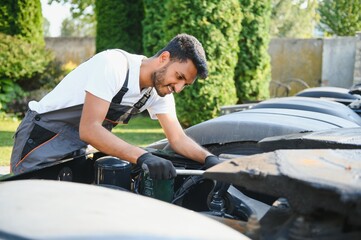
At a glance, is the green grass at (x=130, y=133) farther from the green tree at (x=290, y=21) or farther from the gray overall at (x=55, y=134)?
the green tree at (x=290, y=21)

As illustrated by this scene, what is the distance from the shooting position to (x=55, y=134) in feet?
8.44

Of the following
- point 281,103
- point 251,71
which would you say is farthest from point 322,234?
point 251,71

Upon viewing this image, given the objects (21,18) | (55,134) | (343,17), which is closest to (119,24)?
(21,18)

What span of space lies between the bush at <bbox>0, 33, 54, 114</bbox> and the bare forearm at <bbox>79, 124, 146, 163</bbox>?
8434 millimetres

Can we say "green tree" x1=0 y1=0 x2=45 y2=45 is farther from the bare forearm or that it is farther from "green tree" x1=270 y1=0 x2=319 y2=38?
"green tree" x1=270 y1=0 x2=319 y2=38

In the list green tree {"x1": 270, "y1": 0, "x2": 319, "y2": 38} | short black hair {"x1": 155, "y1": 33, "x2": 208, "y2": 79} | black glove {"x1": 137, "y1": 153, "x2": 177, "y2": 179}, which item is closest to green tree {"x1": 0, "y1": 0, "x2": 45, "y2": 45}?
short black hair {"x1": 155, "y1": 33, "x2": 208, "y2": 79}

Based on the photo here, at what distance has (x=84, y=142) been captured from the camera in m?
2.53

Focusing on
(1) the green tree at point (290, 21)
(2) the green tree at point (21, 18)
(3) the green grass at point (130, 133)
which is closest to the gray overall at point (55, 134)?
(3) the green grass at point (130, 133)

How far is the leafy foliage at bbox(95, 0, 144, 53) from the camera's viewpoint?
11.6 m

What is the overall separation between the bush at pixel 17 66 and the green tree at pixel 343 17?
1503 cm

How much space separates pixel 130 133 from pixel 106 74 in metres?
6.48

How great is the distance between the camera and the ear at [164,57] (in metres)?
2.52

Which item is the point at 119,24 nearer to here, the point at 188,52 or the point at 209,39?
the point at 209,39

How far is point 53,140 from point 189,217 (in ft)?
4.68
